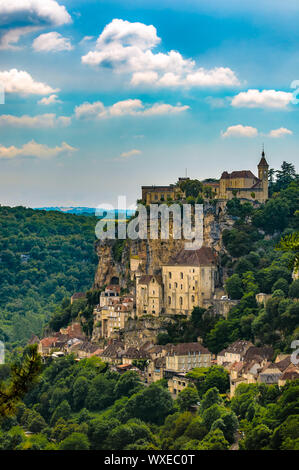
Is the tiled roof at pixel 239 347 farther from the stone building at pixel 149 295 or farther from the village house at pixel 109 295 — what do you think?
the village house at pixel 109 295

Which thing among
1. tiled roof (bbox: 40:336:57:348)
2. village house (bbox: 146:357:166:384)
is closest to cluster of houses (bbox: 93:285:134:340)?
tiled roof (bbox: 40:336:57:348)

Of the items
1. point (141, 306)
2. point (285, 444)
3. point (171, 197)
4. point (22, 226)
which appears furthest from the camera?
point (22, 226)

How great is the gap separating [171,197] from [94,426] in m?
25.2

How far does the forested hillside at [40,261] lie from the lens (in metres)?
110

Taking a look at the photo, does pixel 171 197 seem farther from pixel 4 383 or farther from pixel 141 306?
pixel 4 383

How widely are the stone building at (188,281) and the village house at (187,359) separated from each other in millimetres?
5159

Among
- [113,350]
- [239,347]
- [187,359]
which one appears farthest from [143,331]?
[239,347]

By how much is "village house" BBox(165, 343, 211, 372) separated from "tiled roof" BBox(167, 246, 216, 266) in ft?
22.3

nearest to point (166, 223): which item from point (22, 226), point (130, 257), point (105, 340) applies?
point (130, 257)

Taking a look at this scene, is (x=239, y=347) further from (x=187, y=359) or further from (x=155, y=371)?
(x=155, y=371)

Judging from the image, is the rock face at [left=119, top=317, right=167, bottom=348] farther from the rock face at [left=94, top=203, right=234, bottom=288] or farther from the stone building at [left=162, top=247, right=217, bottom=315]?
the rock face at [left=94, top=203, right=234, bottom=288]

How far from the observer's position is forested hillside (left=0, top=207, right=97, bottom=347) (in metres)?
110

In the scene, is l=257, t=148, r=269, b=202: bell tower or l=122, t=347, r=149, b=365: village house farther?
l=257, t=148, r=269, b=202: bell tower

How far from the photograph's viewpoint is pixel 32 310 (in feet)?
352
